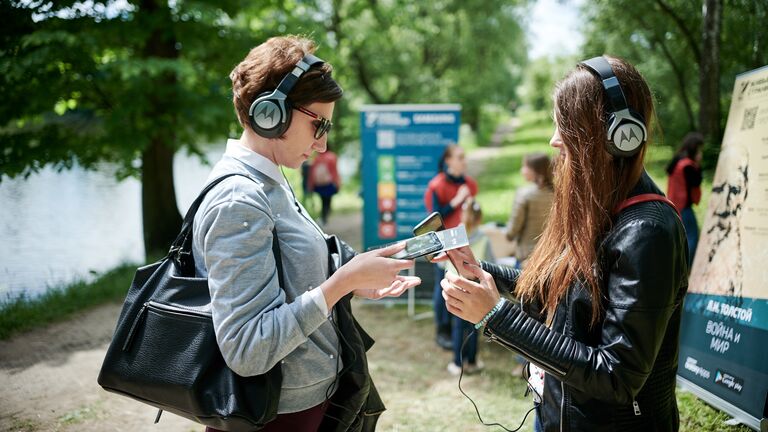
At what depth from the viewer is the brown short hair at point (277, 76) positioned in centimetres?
175

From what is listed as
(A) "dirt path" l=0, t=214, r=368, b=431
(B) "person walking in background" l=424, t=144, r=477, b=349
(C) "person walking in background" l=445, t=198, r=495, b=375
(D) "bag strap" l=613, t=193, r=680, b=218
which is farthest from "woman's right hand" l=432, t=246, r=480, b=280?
(B) "person walking in background" l=424, t=144, r=477, b=349

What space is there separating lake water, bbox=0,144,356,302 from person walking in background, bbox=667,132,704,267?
6.87 metres

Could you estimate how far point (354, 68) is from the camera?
69.3ft

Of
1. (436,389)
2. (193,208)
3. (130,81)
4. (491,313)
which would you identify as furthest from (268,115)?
(130,81)

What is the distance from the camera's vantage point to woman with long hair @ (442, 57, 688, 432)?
157 centimetres

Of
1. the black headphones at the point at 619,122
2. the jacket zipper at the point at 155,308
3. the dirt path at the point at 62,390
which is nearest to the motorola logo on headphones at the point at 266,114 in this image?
the jacket zipper at the point at 155,308

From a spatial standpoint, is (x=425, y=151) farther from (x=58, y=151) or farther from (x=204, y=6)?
(x=58, y=151)

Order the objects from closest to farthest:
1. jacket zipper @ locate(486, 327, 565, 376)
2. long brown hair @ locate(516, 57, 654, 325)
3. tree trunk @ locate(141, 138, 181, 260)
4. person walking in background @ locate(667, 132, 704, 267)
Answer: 1. jacket zipper @ locate(486, 327, 565, 376)
2. long brown hair @ locate(516, 57, 654, 325)
3. person walking in background @ locate(667, 132, 704, 267)
4. tree trunk @ locate(141, 138, 181, 260)

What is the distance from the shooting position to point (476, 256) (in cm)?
562

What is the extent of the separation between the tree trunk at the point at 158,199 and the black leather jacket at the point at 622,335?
26.6 feet

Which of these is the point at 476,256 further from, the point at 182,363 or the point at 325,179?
the point at 325,179

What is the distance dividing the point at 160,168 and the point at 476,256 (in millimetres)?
5745

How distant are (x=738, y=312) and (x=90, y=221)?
1236 centimetres

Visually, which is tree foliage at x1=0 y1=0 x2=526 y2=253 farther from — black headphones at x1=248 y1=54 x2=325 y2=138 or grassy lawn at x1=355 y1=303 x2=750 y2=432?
black headphones at x1=248 y1=54 x2=325 y2=138
